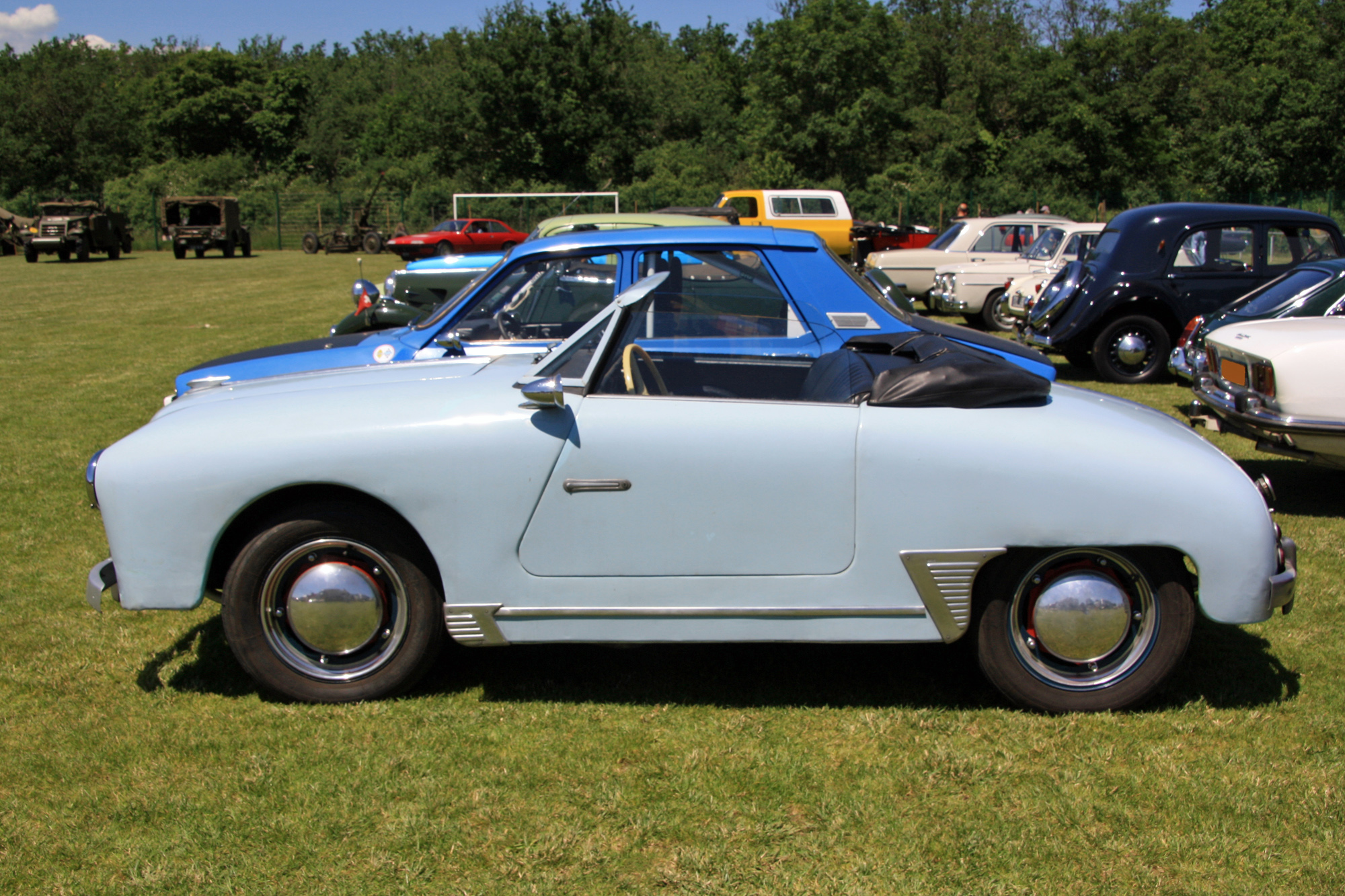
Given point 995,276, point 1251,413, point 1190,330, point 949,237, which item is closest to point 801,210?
point 949,237

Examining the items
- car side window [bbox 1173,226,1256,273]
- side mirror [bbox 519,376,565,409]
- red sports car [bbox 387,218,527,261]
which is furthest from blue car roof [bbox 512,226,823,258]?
red sports car [bbox 387,218,527,261]

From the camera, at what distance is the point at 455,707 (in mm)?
3504

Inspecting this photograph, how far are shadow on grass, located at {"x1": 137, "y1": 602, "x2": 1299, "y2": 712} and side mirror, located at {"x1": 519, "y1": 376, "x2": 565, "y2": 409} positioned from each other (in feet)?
3.49

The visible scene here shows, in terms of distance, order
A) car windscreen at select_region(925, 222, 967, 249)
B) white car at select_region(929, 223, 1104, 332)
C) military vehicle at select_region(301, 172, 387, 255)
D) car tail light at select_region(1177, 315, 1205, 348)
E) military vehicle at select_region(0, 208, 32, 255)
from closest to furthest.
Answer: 1. car tail light at select_region(1177, 315, 1205, 348)
2. white car at select_region(929, 223, 1104, 332)
3. car windscreen at select_region(925, 222, 967, 249)
4. military vehicle at select_region(0, 208, 32, 255)
5. military vehicle at select_region(301, 172, 387, 255)

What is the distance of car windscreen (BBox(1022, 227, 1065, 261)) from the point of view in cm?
1394

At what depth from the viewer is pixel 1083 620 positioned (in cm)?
330

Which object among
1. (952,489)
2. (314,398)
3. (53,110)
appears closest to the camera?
(952,489)

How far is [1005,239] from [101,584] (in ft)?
45.5

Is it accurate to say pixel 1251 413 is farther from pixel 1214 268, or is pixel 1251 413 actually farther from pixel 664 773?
pixel 1214 268

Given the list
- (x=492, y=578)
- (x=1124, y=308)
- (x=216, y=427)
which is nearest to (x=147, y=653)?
(x=216, y=427)

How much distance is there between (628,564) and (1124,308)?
850 centimetres

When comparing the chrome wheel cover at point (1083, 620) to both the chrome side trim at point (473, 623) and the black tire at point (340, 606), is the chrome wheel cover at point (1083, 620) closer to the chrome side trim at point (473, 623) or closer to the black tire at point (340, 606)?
the chrome side trim at point (473, 623)

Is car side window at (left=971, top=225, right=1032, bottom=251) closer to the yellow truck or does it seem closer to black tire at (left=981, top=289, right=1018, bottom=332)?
black tire at (left=981, top=289, right=1018, bottom=332)

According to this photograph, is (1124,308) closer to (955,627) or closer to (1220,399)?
(1220,399)
